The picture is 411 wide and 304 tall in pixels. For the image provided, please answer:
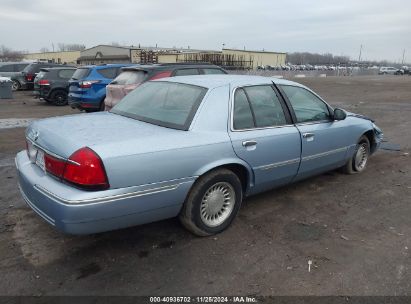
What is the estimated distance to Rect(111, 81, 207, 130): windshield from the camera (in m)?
3.84

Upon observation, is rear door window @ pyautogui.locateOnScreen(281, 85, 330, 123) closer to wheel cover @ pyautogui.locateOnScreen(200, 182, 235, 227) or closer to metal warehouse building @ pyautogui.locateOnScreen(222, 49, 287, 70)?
wheel cover @ pyautogui.locateOnScreen(200, 182, 235, 227)

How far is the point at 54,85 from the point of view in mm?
15430

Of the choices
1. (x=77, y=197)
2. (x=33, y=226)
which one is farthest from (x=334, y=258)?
(x=33, y=226)

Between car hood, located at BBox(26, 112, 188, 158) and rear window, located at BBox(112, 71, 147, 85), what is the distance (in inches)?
195

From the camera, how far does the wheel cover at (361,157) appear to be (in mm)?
6005

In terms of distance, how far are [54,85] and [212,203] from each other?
13.4 m

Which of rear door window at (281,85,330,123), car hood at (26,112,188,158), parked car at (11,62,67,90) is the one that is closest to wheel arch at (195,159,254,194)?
car hood at (26,112,188,158)

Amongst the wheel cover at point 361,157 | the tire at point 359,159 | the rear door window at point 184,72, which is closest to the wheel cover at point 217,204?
the tire at point 359,159

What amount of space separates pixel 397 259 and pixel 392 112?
1160cm

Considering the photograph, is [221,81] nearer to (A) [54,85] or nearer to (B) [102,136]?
(B) [102,136]

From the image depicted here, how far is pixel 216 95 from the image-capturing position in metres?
3.97

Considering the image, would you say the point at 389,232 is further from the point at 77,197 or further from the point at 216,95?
the point at 77,197

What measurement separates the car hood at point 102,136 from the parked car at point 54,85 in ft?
40.7

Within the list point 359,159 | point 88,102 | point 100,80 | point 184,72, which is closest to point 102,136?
point 359,159
